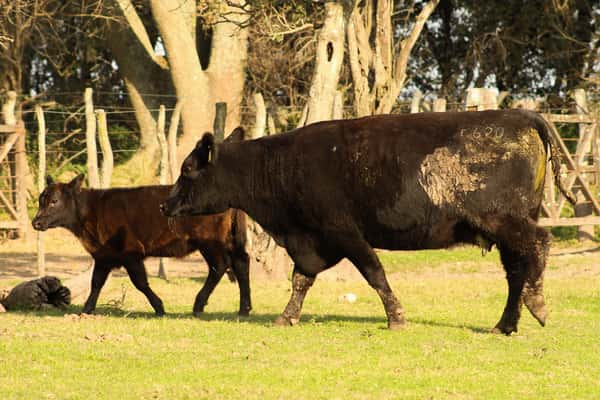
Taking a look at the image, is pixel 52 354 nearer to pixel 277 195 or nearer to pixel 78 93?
A: pixel 277 195

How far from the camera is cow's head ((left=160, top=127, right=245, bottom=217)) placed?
10.7m

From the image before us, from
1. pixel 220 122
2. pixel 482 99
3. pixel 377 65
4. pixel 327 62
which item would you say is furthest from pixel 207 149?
pixel 482 99

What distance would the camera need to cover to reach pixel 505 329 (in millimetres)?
10062

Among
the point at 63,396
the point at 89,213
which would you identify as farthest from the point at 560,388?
the point at 89,213

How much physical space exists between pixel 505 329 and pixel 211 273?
12.6 ft

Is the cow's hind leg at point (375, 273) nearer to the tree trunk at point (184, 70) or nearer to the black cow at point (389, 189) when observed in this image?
the black cow at point (389, 189)

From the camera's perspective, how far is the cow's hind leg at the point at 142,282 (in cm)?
1198

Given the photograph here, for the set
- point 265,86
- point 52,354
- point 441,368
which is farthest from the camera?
point 265,86

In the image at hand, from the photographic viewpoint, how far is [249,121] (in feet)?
85.1

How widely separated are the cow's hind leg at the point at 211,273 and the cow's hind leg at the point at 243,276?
0.14 m

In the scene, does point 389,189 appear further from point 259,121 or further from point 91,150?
point 91,150

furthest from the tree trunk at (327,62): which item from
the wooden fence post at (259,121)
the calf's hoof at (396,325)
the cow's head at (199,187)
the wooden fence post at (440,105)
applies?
the calf's hoof at (396,325)

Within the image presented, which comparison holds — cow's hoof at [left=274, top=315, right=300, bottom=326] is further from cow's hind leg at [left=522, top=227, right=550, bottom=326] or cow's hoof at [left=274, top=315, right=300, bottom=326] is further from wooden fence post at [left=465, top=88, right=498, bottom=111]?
wooden fence post at [left=465, top=88, right=498, bottom=111]

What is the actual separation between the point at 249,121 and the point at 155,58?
8.77ft
